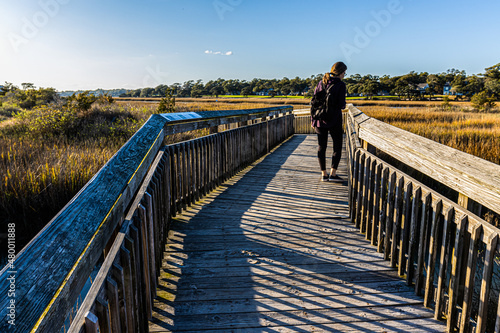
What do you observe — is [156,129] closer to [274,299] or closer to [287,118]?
[274,299]

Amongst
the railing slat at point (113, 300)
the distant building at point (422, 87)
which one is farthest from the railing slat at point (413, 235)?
the distant building at point (422, 87)

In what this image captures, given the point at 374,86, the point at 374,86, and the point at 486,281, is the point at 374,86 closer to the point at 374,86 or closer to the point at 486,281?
the point at 374,86

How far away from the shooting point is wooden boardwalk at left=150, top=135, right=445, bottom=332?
261 cm

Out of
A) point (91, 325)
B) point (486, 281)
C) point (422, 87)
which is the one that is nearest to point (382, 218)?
point (486, 281)

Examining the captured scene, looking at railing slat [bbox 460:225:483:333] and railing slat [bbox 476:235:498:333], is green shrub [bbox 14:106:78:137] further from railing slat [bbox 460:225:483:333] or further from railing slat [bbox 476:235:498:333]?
railing slat [bbox 476:235:498:333]

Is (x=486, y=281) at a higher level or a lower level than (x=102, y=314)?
lower

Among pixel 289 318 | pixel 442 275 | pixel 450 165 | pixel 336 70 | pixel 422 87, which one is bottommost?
pixel 289 318

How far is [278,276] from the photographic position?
3270 mm

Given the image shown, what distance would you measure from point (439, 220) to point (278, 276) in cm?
147

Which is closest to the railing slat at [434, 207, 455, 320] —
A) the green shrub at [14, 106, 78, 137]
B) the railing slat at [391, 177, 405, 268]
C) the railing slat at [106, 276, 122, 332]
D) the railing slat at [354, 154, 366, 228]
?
the railing slat at [391, 177, 405, 268]

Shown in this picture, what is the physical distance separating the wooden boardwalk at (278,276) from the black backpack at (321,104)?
66.1 inches

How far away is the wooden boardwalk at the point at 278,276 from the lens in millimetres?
2609

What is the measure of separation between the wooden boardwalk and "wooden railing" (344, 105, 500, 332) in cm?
18

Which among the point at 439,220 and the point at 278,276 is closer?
the point at 439,220
